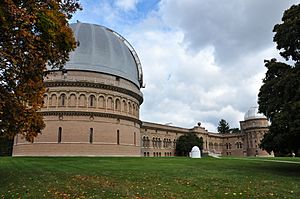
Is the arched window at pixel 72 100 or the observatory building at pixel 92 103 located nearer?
the observatory building at pixel 92 103

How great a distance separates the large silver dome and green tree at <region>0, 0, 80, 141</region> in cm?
2840

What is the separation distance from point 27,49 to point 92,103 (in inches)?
1170

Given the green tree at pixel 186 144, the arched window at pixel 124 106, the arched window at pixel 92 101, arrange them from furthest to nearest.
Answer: the green tree at pixel 186 144, the arched window at pixel 124 106, the arched window at pixel 92 101

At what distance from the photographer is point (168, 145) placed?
65.9m

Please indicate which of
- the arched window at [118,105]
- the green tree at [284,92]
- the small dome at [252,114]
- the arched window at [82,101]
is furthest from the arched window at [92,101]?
the small dome at [252,114]

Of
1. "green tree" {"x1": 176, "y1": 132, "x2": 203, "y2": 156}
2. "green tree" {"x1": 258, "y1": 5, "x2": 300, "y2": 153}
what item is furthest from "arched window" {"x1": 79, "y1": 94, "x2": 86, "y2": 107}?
"green tree" {"x1": 176, "y1": 132, "x2": 203, "y2": 156}

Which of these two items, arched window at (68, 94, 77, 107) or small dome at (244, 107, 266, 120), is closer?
arched window at (68, 94, 77, 107)

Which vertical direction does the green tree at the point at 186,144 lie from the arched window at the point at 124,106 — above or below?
below

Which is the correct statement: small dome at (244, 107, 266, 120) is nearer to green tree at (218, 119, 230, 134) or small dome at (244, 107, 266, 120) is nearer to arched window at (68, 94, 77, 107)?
green tree at (218, 119, 230, 134)

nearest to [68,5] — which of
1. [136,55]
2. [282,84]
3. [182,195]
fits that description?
[182,195]

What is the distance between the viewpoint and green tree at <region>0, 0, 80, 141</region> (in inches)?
368

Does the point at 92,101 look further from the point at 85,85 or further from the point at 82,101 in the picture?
the point at 85,85

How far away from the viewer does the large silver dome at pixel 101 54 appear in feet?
134

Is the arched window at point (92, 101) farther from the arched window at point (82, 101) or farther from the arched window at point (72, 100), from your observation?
the arched window at point (72, 100)
